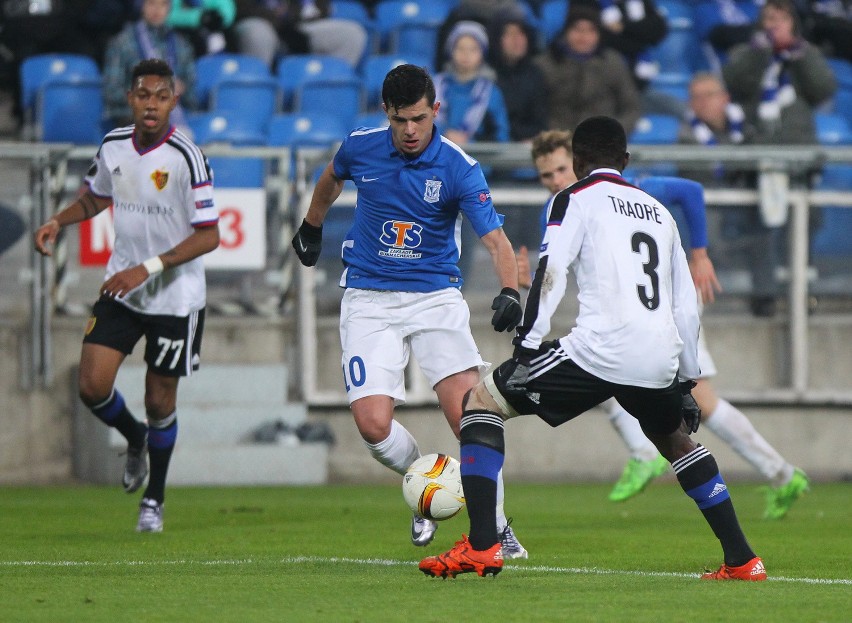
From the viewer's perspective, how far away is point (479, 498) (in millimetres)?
5902

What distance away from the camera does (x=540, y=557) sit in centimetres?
719

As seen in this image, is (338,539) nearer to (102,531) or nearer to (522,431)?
(102,531)

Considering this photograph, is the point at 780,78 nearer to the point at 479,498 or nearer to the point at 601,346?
the point at 601,346

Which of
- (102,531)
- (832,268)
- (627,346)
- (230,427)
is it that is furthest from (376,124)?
(627,346)

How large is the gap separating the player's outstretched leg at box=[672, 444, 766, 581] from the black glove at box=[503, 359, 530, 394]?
2.53 ft

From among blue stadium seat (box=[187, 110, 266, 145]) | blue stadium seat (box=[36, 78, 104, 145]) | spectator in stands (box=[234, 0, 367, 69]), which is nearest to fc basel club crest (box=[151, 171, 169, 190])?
blue stadium seat (box=[187, 110, 266, 145])

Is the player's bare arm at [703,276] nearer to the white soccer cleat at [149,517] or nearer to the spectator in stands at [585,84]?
the white soccer cleat at [149,517]

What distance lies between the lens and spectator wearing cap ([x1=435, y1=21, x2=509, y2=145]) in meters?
12.9

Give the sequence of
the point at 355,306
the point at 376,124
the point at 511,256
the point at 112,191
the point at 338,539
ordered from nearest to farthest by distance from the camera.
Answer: the point at 511,256
the point at 355,306
the point at 338,539
the point at 112,191
the point at 376,124

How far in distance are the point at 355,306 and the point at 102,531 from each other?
7.55 ft

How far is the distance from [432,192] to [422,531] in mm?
1564

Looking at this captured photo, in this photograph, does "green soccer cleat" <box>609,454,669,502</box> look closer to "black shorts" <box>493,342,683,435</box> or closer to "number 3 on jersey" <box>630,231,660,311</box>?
"black shorts" <box>493,342,683,435</box>

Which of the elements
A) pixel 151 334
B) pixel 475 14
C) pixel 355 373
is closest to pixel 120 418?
pixel 151 334

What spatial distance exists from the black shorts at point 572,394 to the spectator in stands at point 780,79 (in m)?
7.99
